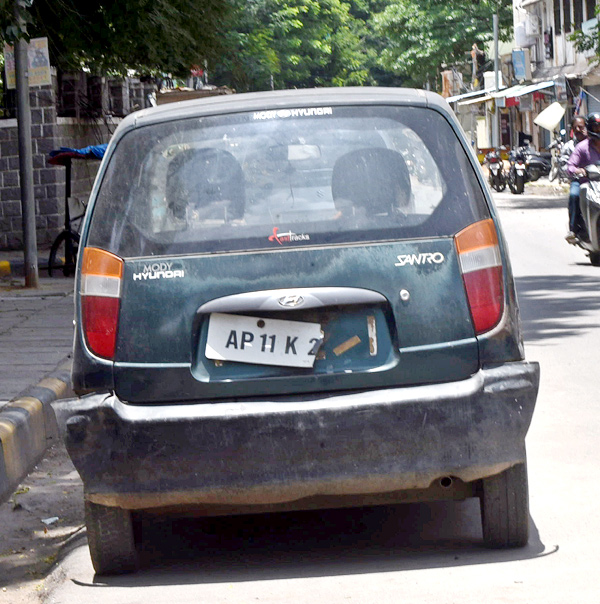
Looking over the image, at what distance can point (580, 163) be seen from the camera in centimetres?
1455

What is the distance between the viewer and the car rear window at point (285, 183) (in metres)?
4.31

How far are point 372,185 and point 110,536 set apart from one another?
1.52 meters

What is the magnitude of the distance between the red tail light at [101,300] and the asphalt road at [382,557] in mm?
861

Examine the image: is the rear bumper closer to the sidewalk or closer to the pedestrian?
the sidewalk

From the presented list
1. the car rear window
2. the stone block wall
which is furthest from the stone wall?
the car rear window

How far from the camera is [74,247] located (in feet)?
50.3

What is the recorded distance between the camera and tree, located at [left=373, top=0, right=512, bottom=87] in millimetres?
61188

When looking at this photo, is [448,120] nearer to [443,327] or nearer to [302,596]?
[443,327]

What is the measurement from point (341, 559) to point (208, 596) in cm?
58

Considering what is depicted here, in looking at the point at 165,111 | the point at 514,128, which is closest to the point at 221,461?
the point at 165,111

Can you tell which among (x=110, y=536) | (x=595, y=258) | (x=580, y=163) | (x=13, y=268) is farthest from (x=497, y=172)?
(x=110, y=536)

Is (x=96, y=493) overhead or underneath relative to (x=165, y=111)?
underneath

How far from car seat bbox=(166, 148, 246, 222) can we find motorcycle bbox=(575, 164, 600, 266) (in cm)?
1032

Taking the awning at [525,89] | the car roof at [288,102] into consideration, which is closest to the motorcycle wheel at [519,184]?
the awning at [525,89]
